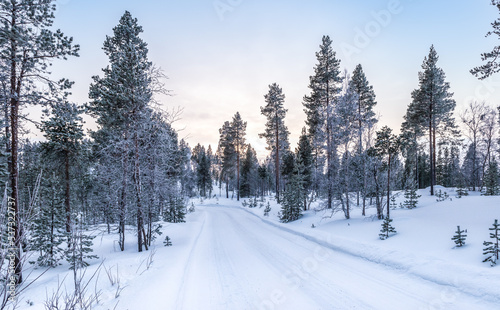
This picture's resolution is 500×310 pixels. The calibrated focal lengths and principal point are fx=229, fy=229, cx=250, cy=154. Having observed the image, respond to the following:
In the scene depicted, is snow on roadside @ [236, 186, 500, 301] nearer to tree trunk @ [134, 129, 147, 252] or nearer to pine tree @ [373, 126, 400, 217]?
pine tree @ [373, 126, 400, 217]

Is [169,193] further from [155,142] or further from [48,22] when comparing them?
[48,22]

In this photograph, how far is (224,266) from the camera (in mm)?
8109

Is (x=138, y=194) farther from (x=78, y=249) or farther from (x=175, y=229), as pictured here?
(x=175, y=229)

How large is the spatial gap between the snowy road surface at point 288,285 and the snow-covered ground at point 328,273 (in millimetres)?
24

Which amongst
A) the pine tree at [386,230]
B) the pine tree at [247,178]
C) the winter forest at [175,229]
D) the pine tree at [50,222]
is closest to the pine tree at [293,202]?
the winter forest at [175,229]

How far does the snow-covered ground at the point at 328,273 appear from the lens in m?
5.40

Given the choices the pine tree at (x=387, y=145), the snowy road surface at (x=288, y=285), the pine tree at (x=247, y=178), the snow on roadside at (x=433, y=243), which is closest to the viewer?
the snowy road surface at (x=288, y=285)

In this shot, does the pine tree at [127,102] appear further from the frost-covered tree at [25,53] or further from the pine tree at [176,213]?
the pine tree at [176,213]

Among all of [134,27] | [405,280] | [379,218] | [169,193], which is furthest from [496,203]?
[134,27]

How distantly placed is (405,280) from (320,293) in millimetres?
2608

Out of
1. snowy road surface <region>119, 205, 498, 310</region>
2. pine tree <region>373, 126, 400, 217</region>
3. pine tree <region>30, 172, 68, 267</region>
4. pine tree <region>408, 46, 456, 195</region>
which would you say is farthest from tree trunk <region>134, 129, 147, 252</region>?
pine tree <region>408, 46, 456, 195</region>

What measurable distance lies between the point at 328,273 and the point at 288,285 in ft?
5.17

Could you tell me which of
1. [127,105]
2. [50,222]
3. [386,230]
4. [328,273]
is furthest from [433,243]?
[50,222]

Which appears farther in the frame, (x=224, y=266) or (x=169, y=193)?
(x=169, y=193)
